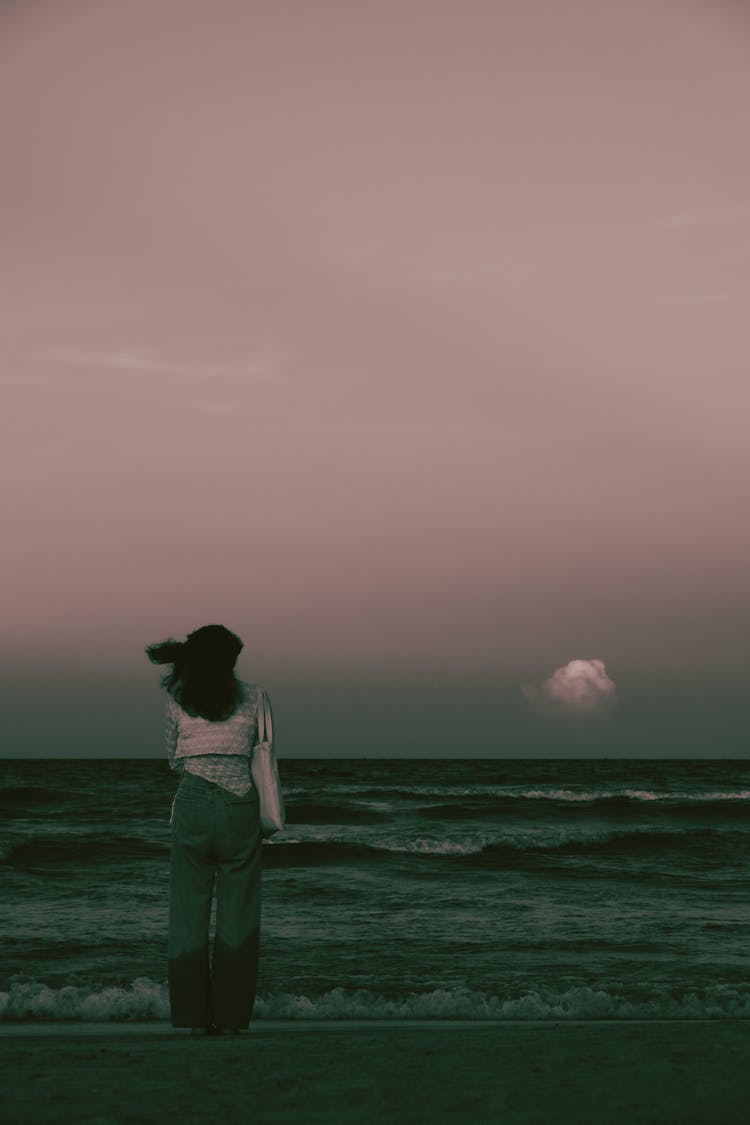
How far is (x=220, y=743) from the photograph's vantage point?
16.5ft

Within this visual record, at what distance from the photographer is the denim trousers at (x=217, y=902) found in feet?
16.3

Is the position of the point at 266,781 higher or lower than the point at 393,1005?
higher

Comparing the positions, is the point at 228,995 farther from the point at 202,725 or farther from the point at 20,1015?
the point at 20,1015

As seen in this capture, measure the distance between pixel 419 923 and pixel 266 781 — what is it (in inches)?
236

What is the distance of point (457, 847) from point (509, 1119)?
50.5 feet

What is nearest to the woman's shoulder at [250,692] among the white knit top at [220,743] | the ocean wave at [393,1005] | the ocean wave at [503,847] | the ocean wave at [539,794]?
the white knit top at [220,743]

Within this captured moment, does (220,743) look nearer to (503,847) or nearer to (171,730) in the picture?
(171,730)

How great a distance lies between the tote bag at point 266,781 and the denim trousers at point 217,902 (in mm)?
44

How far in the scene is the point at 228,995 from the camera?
5035 mm

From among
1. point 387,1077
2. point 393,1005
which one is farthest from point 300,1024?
point 387,1077

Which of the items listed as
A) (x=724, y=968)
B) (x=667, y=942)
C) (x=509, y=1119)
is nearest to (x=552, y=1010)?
(x=724, y=968)

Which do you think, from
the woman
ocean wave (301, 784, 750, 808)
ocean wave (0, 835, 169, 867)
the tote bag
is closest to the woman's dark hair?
the woman

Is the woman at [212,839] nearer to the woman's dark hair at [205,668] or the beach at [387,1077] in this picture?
the woman's dark hair at [205,668]

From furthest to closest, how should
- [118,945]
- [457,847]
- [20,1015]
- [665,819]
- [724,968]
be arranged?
[665,819] < [457,847] < [118,945] < [724,968] < [20,1015]
